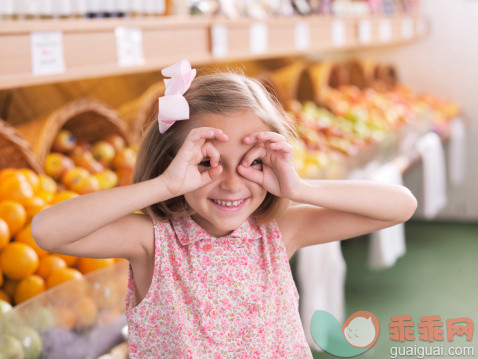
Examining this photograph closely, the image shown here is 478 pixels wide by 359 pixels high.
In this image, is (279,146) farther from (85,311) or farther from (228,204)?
(85,311)

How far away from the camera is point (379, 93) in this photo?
4.79 metres

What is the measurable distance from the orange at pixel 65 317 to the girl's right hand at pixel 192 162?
460mm

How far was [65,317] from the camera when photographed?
125 cm

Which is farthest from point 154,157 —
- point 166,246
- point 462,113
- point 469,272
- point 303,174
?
point 462,113

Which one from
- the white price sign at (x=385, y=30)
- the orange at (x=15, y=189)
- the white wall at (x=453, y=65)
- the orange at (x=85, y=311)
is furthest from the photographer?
the white wall at (x=453, y=65)

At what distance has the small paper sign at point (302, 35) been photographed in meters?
2.79

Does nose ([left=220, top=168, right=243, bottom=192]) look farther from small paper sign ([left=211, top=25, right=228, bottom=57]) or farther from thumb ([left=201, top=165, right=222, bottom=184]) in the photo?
small paper sign ([left=211, top=25, right=228, bottom=57])

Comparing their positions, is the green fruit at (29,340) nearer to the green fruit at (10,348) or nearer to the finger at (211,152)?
the green fruit at (10,348)

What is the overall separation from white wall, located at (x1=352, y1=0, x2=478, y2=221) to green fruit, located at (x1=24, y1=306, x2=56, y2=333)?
14.5 ft

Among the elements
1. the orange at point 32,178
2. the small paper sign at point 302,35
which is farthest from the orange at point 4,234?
the small paper sign at point 302,35

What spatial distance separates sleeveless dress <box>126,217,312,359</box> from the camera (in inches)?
40.7

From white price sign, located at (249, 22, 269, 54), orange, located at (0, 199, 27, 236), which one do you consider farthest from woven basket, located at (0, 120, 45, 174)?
white price sign, located at (249, 22, 269, 54)

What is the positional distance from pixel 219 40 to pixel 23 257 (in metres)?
1.10

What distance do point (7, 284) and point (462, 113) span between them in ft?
14.6
